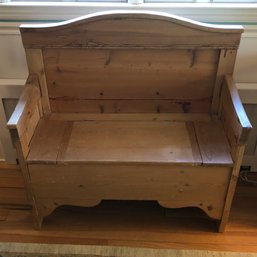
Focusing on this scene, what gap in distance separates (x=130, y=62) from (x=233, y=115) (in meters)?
0.48

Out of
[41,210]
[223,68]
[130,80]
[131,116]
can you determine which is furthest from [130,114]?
[41,210]

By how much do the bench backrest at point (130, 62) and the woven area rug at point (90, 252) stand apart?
60cm

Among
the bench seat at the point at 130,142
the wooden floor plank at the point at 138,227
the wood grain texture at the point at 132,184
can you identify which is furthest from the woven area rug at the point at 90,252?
the bench seat at the point at 130,142

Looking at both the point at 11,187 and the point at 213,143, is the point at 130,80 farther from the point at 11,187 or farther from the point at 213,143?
the point at 11,187

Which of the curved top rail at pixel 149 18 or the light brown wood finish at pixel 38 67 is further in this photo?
the light brown wood finish at pixel 38 67

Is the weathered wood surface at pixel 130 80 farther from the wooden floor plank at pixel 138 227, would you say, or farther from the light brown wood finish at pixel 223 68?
the wooden floor plank at pixel 138 227

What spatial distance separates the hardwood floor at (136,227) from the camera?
1.44m

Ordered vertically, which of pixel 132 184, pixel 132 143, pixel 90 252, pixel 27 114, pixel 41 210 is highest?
pixel 27 114

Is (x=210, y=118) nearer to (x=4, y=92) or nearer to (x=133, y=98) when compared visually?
(x=133, y=98)

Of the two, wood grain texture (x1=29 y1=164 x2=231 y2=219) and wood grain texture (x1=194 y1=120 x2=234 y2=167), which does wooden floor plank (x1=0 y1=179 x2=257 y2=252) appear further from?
wood grain texture (x1=194 y1=120 x2=234 y2=167)

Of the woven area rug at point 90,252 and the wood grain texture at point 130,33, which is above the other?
the wood grain texture at point 130,33

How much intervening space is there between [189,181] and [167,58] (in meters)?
0.52

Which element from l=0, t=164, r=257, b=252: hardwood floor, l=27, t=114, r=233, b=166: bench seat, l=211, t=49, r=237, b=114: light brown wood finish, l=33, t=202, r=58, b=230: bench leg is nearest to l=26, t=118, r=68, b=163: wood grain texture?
l=27, t=114, r=233, b=166: bench seat

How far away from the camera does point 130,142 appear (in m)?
1.35
